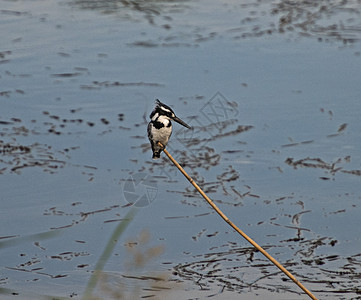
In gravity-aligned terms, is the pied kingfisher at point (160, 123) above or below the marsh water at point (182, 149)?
above

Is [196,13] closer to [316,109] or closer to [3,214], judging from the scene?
[316,109]

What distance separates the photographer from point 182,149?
540cm

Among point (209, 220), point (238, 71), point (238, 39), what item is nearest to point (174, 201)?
point (209, 220)

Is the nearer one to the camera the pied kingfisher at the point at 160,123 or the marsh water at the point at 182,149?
the pied kingfisher at the point at 160,123

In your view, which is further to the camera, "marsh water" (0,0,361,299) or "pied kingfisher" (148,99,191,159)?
"marsh water" (0,0,361,299)

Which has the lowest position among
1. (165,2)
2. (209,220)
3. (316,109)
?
(209,220)

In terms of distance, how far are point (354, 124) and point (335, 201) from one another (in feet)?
A: 3.72

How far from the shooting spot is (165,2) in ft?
28.1

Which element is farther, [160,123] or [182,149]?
[182,149]

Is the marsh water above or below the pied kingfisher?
below

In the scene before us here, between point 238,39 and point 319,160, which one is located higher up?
point 238,39

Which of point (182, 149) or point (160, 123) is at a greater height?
point (160, 123)

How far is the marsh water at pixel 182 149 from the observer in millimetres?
3885

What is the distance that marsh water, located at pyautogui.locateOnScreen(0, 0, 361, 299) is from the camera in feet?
12.7
